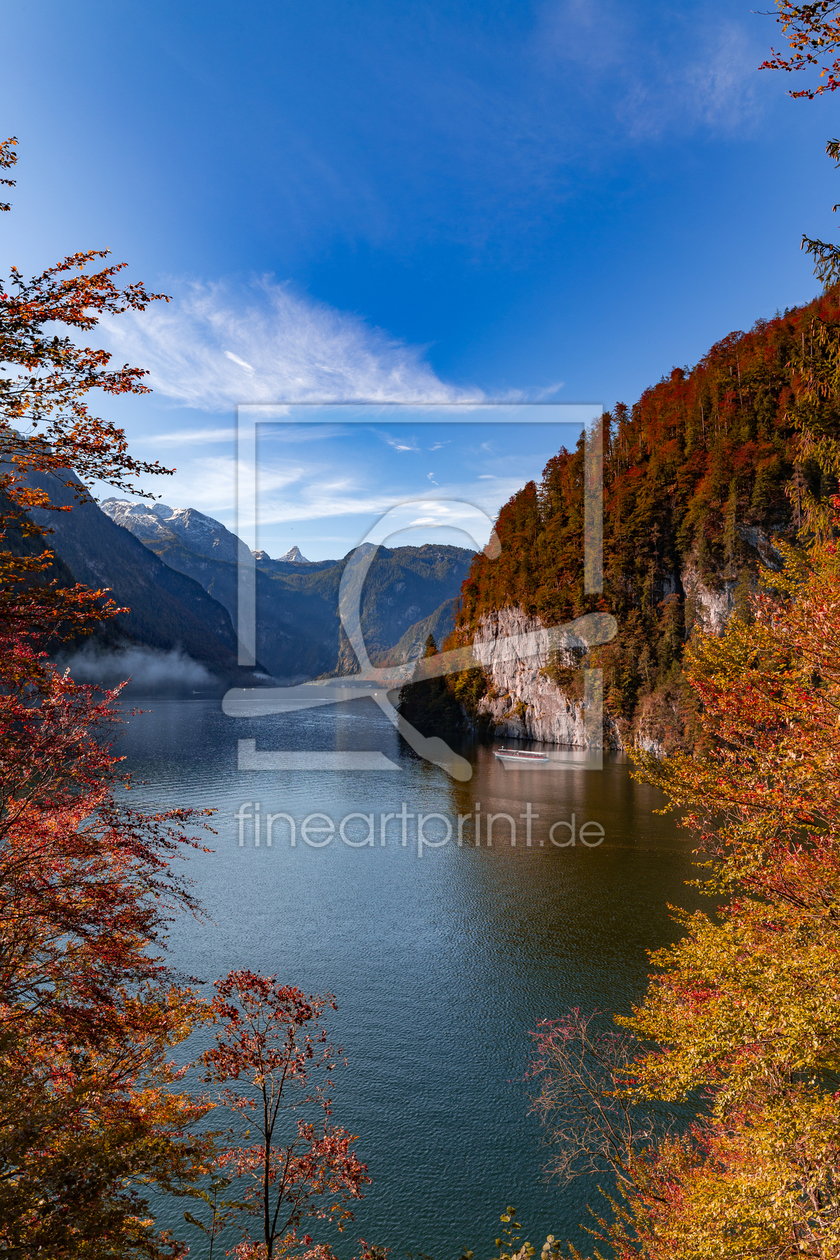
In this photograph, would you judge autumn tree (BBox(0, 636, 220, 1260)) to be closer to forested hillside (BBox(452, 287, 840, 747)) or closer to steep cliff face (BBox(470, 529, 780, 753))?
steep cliff face (BBox(470, 529, 780, 753))

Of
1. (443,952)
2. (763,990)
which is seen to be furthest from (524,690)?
(763,990)

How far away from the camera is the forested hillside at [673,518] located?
206 ft

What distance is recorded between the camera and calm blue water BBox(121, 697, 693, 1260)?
44.7 feet

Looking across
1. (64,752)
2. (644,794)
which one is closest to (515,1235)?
(64,752)

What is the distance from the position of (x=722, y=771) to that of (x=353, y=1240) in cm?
1246

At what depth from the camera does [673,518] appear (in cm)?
7494

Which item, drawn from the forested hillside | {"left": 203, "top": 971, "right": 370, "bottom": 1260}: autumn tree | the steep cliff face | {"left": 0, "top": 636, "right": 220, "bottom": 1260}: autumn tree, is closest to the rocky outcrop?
the steep cliff face

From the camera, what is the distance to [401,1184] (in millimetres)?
13578

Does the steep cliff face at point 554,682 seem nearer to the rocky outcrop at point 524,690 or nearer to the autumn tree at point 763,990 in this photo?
the rocky outcrop at point 524,690

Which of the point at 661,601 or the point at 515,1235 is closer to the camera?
the point at 515,1235

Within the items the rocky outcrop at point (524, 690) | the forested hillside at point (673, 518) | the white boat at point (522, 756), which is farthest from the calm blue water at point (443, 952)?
the rocky outcrop at point (524, 690)

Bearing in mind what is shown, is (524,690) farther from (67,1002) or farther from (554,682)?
(67,1002)

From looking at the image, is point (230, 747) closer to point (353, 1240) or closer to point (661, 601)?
point (661, 601)

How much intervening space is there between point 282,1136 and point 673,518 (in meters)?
75.0
